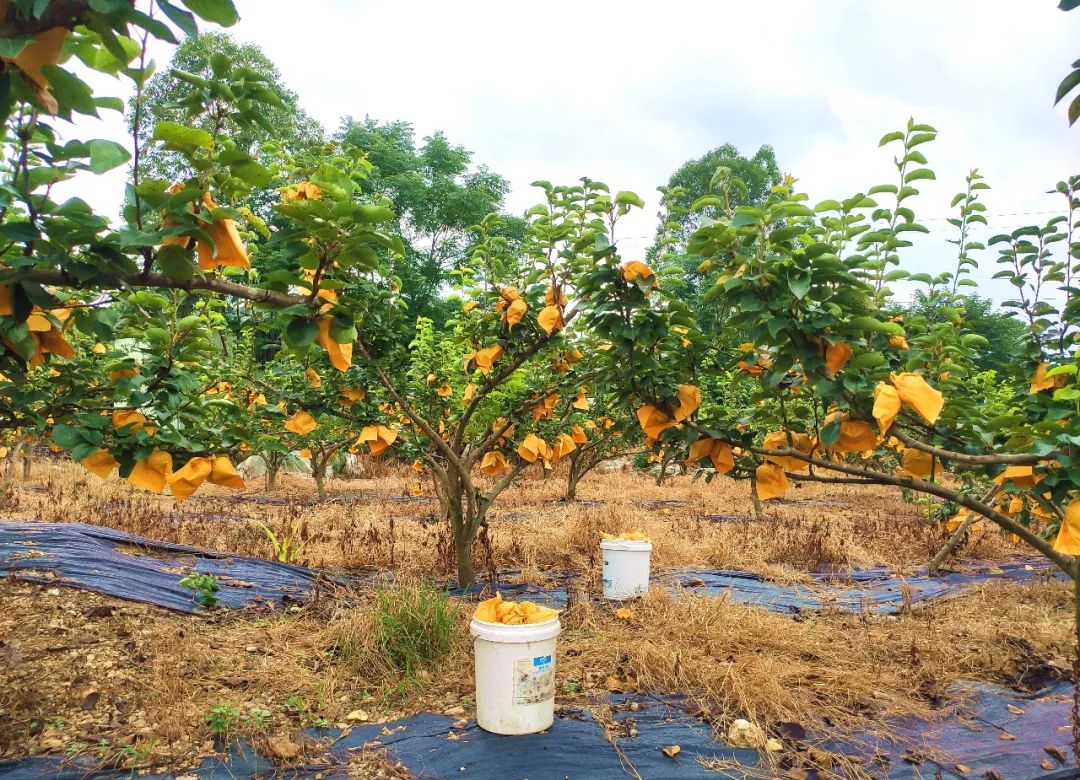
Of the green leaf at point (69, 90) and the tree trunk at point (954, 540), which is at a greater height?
the green leaf at point (69, 90)

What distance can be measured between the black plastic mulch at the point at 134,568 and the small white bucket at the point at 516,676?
1.91 m

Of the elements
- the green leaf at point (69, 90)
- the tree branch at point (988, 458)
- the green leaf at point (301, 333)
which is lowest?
the tree branch at point (988, 458)

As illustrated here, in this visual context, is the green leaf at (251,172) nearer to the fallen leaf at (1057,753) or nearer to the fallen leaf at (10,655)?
the fallen leaf at (10,655)

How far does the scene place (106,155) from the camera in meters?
1.04

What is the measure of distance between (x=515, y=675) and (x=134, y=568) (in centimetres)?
255

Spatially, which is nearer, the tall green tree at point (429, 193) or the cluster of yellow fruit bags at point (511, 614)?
the cluster of yellow fruit bags at point (511, 614)

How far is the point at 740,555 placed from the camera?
5.45 metres

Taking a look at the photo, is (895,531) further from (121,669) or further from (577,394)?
(121,669)

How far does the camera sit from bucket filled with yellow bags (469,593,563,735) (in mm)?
2264

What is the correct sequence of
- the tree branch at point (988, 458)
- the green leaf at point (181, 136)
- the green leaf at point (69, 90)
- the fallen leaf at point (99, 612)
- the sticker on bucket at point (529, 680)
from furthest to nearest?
the fallen leaf at point (99, 612), the sticker on bucket at point (529, 680), the tree branch at point (988, 458), the green leaf at point (181, 136), the green leaf at point (69, 90)

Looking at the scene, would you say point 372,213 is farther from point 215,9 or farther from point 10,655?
point 10,655

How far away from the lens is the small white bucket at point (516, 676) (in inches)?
89.1

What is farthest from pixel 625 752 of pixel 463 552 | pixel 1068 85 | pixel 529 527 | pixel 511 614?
pixel 529 527

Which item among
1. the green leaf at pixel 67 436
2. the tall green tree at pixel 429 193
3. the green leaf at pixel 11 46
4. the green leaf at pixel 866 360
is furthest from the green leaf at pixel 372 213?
the tall green tree at pixel 429 193
